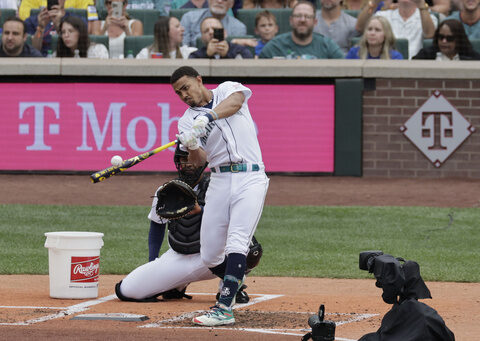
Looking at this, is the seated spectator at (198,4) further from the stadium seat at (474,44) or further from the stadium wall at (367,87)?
the stadium seat at (474,44)

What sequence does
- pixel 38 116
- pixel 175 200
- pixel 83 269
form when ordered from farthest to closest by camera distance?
pixel 38 116 → pixel 83 269 → pixel 175 200

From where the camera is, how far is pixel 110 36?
52.2 feet

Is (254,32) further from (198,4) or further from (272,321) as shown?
(272,321)

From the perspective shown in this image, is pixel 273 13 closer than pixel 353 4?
Yes

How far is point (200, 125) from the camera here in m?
6.64

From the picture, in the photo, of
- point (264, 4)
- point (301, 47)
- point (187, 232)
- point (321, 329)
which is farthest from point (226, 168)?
point (264, 4)

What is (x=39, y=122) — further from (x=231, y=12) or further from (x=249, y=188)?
(x=249, y=188)

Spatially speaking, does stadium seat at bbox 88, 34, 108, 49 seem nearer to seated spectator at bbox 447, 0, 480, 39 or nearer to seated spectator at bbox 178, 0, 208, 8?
seated spectator at bbox 178, 0, 208, 8

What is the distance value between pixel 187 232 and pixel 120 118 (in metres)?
7.99

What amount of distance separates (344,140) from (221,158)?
8.61 meters

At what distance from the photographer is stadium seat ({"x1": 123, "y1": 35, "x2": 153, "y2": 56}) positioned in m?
15.7

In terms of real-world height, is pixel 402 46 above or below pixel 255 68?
above

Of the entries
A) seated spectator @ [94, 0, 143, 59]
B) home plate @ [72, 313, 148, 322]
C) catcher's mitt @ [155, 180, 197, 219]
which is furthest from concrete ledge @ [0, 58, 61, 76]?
home plate @ [72, 313, 148, 322]

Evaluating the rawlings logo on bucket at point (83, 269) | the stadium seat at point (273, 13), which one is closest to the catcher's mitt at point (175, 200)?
the rawlings logo on bucket at point (83, 269)
